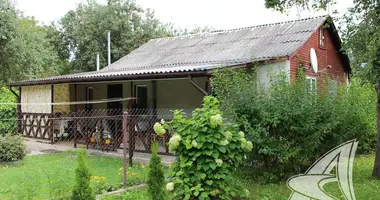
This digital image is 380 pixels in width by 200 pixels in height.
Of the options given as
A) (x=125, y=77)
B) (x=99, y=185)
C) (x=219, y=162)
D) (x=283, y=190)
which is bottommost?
(x=283, y=190)

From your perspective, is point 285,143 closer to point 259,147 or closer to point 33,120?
point 259,147

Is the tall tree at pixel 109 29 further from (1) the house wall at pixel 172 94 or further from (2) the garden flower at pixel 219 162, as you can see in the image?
(2) the garden flower at pixel 219 162

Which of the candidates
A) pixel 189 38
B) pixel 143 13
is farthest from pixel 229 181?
pixel 143 13

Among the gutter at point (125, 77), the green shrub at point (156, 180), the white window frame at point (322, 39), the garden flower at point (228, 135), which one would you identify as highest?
the white window frame at point (322, 39)

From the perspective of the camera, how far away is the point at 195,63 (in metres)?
12.2

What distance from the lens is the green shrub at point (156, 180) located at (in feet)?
13.1

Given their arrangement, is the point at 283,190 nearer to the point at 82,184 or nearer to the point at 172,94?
the point at 82,184

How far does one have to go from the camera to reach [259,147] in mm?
6418

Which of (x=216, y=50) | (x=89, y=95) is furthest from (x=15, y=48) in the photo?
(x=216, y=50)

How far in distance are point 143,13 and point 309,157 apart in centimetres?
2213

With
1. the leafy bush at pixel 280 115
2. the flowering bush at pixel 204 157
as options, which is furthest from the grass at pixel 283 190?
the flowering bush at pixel 204 157

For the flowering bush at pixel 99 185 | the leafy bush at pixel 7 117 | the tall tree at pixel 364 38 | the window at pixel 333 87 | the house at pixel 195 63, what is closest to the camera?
the tall tree at pixel 364 38

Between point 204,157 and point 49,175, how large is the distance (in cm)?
307

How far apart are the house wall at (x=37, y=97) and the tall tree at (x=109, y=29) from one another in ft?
37.4
